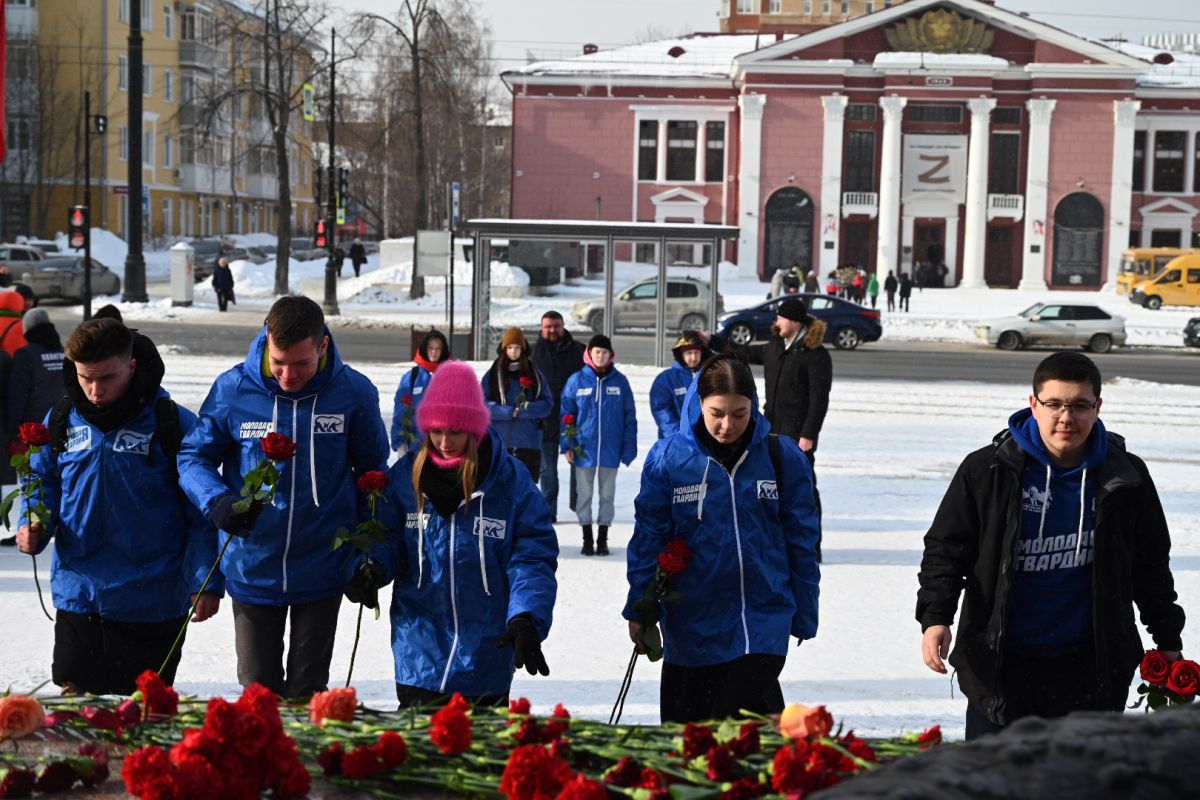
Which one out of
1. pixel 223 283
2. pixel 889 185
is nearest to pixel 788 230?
pixel 889 185

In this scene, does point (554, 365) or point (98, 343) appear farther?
point (554, 365)

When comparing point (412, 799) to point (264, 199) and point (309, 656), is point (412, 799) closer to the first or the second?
point (309, 656)

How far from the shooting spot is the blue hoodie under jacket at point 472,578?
14.8ft

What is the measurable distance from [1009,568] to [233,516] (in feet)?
7.58

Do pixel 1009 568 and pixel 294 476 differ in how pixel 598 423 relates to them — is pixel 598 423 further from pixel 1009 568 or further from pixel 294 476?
pixel 1009 568

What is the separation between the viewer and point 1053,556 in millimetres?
4551

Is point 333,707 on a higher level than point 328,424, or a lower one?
lower

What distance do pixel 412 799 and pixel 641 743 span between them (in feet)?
1.47

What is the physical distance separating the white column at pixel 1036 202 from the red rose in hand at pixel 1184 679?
60021 millimetres

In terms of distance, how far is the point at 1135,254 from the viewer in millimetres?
57500

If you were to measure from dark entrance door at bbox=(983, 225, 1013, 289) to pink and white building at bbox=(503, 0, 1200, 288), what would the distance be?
2.3 inches

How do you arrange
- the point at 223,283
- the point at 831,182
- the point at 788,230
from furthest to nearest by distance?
1. the point at 788,230
2. the point at 831,182
3. the point at 223,283

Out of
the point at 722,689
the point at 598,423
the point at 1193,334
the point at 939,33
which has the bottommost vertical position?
the point at 722,689

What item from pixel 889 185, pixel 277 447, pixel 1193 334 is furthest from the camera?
pixel 889 185
